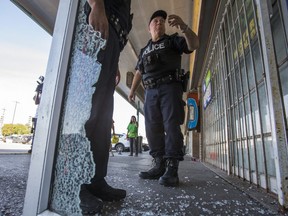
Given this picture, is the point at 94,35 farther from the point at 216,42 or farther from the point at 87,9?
the point at 216,42

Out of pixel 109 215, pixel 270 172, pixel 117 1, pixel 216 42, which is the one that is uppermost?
pixel 216 42

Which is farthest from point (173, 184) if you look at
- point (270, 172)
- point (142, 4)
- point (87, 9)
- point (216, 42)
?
point (142, 4)

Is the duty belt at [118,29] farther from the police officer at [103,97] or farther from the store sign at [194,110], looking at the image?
the store sign at [194,110]

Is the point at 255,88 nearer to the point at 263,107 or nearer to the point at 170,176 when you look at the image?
the point at 263,107

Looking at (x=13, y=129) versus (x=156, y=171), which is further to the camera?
(x=13, y=129)

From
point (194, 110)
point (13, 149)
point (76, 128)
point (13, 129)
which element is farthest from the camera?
point (13, 129)

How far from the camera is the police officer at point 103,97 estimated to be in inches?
31.2

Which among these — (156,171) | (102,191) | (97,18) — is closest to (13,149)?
(156,171)

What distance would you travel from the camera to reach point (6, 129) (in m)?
44.8

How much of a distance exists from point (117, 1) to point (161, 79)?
2.57ft

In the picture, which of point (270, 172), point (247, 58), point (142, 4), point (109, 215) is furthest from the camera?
point (142, 4)

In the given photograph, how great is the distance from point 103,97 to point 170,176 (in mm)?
828

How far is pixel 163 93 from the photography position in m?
1.68

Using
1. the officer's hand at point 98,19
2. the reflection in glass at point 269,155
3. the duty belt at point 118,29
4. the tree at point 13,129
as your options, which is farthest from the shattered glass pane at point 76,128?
the tree at point 13,129
